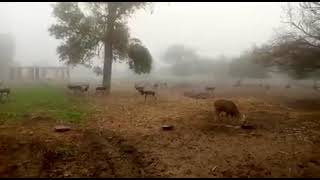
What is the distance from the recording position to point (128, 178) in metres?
10.3

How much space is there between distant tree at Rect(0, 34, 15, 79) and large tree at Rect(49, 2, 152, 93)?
33.3 meters

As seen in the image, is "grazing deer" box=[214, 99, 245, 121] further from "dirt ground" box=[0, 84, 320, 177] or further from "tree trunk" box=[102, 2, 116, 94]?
"tree trunk" box=[102, 2, 116, 94]

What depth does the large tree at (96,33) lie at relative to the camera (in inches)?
1272

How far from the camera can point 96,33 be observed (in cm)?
3238

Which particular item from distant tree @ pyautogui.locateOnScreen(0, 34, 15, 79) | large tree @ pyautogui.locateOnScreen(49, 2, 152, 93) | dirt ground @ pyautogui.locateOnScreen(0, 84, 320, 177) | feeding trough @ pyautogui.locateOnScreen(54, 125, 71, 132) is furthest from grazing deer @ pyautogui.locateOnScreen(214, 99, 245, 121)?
distant tree @ pyautogui.locateOnScreen(0, 34, 15, 79)

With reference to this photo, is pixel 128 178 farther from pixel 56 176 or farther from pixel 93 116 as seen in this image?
pixel 93 116

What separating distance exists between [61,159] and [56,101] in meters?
11.4

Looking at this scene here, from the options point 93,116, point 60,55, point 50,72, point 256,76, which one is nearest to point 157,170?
point 93,116

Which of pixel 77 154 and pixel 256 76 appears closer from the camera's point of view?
pixel 77 154

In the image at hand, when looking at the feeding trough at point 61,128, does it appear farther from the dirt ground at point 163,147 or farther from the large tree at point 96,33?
the large tree at point 96,33

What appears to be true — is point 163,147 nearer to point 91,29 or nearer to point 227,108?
point 227,108

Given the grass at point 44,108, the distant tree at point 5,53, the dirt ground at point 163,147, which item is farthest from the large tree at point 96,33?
the distant tree at point 5,53

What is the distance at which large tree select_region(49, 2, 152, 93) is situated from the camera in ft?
106

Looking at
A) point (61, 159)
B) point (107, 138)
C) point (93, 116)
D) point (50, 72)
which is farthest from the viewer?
point (50, 72)
